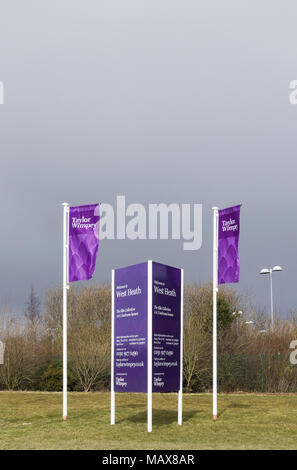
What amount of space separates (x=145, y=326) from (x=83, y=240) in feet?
10.1

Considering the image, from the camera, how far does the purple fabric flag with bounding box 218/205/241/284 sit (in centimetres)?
1650

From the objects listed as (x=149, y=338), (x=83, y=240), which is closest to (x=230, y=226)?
(x=83, y=240)

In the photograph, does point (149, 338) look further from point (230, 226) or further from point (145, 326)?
point (230, 226)

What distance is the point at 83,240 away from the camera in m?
16.6

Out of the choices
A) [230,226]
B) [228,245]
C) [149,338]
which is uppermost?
[230,226]

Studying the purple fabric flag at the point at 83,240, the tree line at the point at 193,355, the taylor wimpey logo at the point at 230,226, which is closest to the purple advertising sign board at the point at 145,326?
the purple fabric flag at the point at 83,240

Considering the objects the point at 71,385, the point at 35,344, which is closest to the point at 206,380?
the point at 71,385

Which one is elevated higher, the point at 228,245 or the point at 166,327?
the point at 228,245

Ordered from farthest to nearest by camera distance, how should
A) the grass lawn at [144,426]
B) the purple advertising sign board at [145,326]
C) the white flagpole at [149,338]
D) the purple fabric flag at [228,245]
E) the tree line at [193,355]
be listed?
the tree line at [193,355], the purple fabric flag at [228,245], the purple advertising sign board at [145,326], the white flagpole at [149,338], the grass lawn at [144,426]

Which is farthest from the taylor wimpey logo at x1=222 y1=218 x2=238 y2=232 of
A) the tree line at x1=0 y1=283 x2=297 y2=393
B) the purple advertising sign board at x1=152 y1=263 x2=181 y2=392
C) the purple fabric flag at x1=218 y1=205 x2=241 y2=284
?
the tree line at x1=0 y1=283 x2=297 y2=393

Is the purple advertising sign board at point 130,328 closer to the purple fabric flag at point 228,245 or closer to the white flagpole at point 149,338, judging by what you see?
the white flagpole at point 149,338

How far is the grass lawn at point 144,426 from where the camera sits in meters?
13.3

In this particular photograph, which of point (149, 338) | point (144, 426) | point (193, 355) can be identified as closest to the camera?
Result: point (149, 338)

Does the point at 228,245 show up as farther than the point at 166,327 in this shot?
Yes
